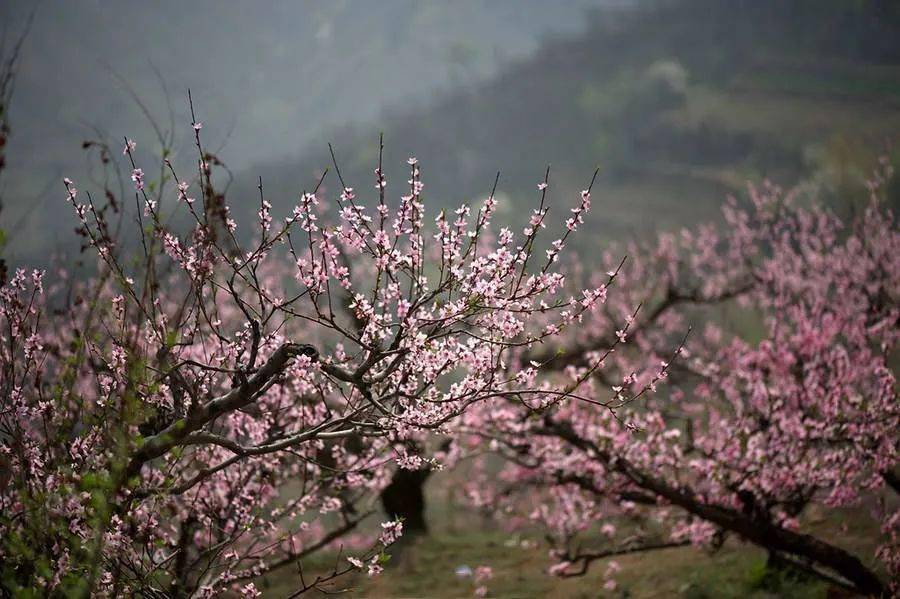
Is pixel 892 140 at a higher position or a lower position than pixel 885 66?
lower

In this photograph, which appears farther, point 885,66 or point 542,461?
point 885,66

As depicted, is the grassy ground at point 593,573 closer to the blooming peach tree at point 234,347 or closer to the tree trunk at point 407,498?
the tree trunk at point 407,498

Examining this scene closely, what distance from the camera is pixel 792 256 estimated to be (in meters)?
13.8

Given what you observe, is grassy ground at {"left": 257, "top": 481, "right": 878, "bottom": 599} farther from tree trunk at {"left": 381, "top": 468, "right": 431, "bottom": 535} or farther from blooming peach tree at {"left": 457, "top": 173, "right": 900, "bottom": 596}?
tree trunk at {"left": 381, "top": 468, "right": 431, "bottom": 535}

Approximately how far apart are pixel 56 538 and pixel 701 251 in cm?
1933

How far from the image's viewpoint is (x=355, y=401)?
3.79 metres

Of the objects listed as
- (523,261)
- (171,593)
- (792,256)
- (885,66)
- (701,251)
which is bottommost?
(171,593)

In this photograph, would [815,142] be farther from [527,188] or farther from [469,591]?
[469,591]

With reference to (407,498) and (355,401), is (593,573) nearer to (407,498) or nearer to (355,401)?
(407,498)

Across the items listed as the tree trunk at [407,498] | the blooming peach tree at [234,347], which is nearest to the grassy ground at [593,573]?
the tree trunk at [407,498]

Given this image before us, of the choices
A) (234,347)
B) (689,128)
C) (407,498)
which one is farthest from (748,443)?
(689,128)

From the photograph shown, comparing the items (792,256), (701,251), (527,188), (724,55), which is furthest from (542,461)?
(724,55)

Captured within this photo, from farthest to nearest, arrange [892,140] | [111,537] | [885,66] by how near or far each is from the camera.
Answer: [885,66] < [892,140] < [111,537]

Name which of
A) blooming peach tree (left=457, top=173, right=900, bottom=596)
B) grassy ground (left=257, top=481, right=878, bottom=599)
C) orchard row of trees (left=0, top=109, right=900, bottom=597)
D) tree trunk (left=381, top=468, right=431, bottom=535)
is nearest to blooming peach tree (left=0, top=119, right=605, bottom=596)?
orchard row of trees (left=0, top=109, right=900, bottom=597)
